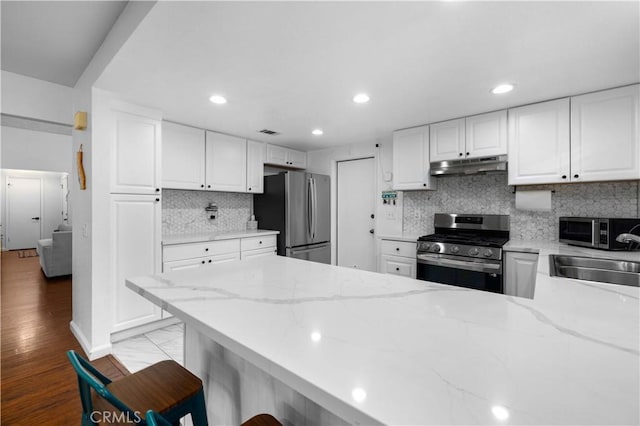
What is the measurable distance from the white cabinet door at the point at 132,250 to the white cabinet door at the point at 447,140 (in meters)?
2.95

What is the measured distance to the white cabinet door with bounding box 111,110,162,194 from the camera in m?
2.49

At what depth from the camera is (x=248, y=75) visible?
2.10m

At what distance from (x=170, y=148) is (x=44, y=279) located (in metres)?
3.85

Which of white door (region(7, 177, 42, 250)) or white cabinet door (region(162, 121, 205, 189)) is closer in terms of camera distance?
white cabinet door (region(162, 121, 205, 189))

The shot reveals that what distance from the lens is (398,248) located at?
340cm

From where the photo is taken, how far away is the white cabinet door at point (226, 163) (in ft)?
11.6

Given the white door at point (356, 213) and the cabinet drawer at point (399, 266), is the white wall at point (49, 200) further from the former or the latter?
the cabinet drawer at point (399, 266)

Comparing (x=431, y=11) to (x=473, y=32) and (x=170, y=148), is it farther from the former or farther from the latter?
(x=170, y=148)

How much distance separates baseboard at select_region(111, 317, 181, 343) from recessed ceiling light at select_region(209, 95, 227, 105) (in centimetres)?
220

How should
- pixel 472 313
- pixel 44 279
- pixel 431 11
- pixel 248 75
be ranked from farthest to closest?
pixel 44 279 < pixel 248 75 < pixel 431 11 < pixel 472 313

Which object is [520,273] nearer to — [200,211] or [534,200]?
[534,200]

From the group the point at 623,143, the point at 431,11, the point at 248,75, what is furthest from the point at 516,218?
the point at 248,75

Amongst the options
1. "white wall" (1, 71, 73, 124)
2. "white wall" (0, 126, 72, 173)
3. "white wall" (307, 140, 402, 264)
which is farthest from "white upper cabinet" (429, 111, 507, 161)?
"white wall" (0, 126, 72, 173)

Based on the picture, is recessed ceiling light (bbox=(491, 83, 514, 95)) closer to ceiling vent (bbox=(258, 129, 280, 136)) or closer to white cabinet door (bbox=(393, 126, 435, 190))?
white cabinet door (bbox=(393, 126, 435, 190))
